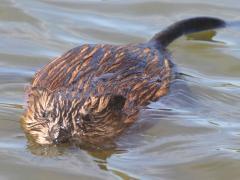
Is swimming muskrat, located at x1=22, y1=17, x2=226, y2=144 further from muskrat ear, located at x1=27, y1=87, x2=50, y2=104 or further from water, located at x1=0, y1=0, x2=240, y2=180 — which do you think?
water, located at x1=0, y1=0, x2=240, y2=180

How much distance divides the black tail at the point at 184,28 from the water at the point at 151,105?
0.60 feet

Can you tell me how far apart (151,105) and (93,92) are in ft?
2.95

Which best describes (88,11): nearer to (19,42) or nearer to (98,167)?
(19,42)

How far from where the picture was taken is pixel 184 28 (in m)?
9.87

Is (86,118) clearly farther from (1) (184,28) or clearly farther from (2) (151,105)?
Answer: (1) (184,28)

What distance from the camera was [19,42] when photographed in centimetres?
1005

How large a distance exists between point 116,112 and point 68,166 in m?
0.82

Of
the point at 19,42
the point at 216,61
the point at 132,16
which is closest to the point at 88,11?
the point at 132,16

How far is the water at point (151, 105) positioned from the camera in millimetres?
6730

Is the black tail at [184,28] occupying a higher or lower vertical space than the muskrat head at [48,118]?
higher

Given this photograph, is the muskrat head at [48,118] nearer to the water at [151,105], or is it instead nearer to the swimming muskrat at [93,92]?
the swimming muskrat at [93,92]

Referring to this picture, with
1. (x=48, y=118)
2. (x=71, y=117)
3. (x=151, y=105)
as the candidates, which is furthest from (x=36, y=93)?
(x=151, y=105)

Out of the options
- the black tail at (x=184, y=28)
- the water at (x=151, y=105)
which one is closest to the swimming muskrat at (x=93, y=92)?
the water at (x=151, y=105)

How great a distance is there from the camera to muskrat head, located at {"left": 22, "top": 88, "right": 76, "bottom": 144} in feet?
22.3
